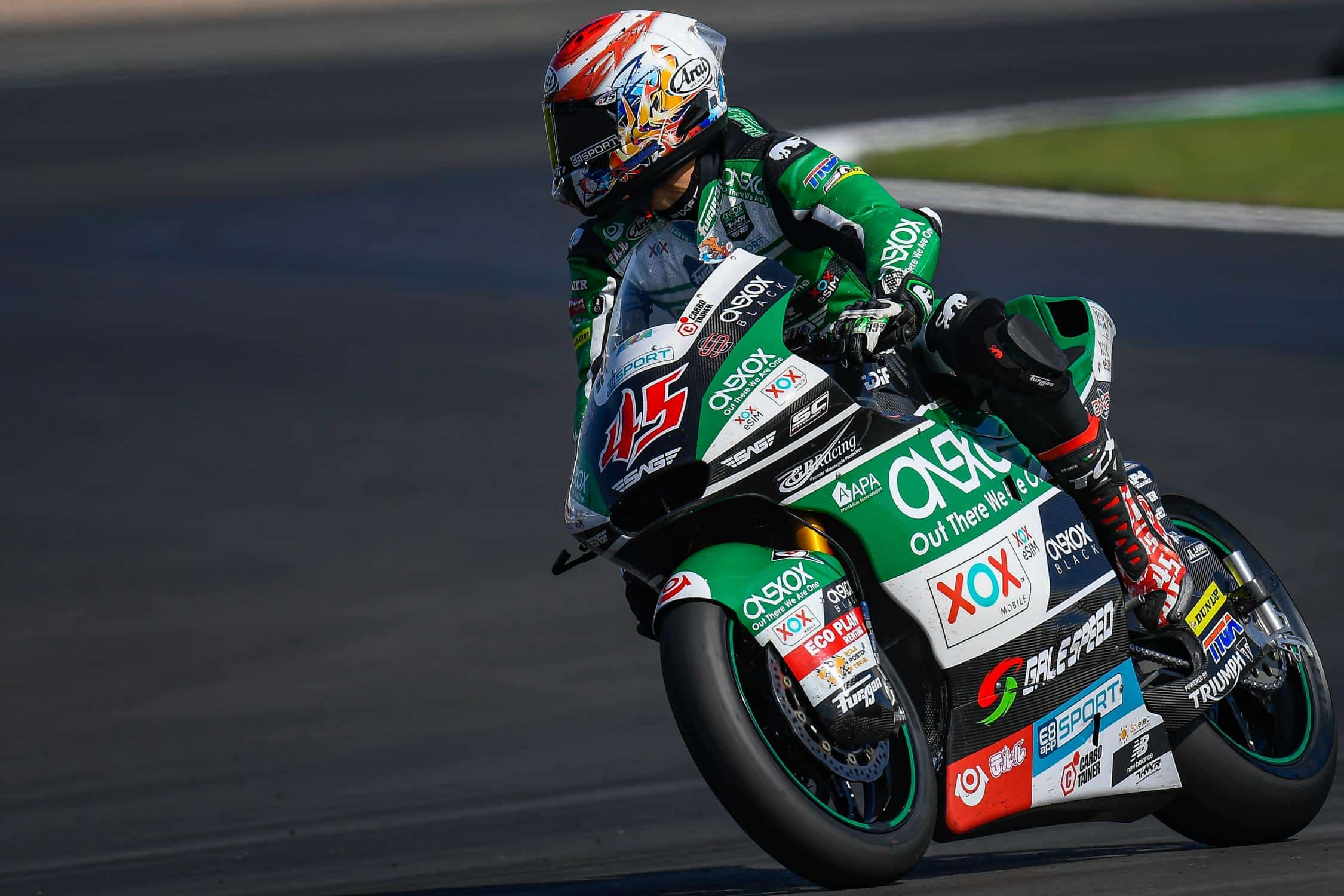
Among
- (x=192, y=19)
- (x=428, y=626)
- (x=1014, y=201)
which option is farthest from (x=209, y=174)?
(x=192, y=19)

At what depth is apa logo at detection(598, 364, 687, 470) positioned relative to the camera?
3846 mm

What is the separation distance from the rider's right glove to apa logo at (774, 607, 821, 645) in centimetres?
53

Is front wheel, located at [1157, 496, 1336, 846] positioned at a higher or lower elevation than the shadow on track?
higher

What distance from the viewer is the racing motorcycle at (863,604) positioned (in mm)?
3770

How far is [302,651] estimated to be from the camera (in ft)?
22.0

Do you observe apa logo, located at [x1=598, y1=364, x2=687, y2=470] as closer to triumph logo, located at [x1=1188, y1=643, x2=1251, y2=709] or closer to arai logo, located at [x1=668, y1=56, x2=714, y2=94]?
arai logo, located at [x1=668, y1=56, x2=714, y2=94]

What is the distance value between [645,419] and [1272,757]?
6.52 feet

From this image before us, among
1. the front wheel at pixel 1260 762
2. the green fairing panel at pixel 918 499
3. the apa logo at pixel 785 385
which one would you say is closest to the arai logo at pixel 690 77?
the apa logo at pixel 785 385

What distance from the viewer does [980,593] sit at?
4094mm

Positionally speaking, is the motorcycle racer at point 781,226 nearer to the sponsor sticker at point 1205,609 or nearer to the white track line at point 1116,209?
the sponsor sticker at point 1205,609

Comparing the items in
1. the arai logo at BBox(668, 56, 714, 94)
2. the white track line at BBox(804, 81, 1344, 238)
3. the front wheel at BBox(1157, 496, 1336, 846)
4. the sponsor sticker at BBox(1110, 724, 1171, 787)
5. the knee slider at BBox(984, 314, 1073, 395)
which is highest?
the arai logo at BBox(668, 56, 714, 94)

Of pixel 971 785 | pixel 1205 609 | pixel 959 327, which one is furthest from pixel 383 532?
pixel 971 785

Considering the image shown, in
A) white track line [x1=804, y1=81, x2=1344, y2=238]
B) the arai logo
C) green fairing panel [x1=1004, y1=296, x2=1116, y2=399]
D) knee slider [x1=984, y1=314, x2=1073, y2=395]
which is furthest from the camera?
white track line [x1=804, y1=81, x2=1344, y2=238]

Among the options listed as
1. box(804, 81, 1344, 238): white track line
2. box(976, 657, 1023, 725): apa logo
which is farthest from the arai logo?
box(804, 81, 1344, 238): white track line
